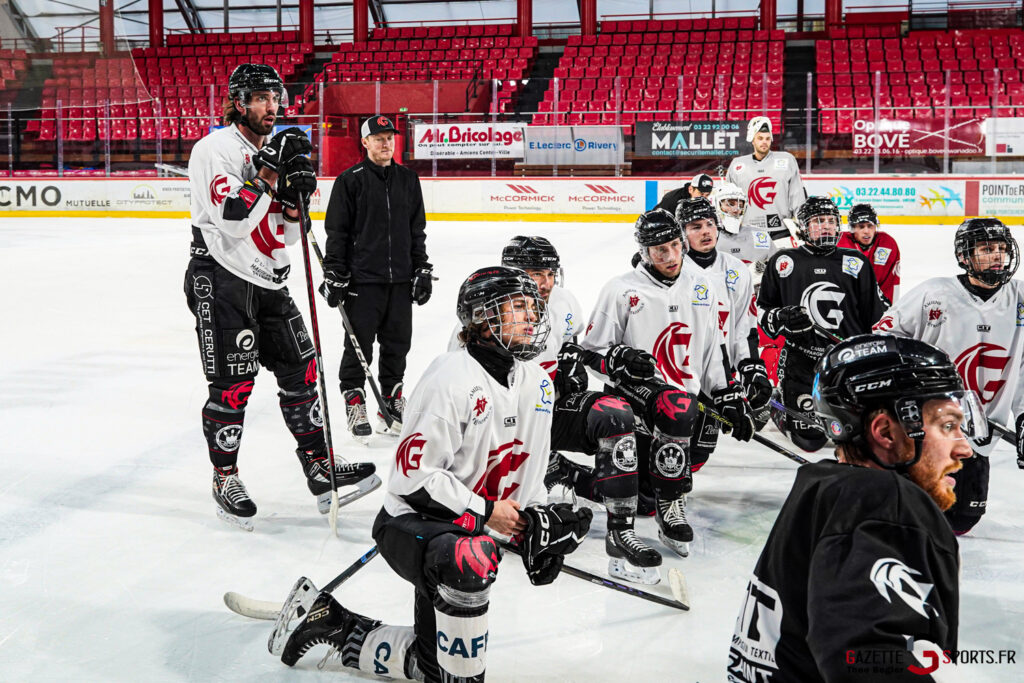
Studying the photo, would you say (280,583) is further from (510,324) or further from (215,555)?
(510,324)

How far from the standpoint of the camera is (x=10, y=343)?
611 centimetres

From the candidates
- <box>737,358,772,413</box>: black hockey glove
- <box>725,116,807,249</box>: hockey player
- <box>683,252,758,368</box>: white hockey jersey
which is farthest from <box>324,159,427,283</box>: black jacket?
<box>725,116,807,249</box>: hockey player

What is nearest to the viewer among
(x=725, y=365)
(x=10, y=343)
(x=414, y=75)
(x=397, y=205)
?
(x=725, y=365)

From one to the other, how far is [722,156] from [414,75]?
8180mm

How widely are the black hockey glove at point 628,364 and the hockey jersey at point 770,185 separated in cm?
328

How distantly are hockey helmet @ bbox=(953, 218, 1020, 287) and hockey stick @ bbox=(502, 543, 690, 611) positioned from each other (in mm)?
1360

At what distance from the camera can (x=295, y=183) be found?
3.14m

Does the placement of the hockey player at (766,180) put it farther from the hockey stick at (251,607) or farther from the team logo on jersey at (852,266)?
the hockey stick at (251,607)

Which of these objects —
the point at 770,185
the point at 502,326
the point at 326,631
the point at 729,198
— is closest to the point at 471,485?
the point at 502,326

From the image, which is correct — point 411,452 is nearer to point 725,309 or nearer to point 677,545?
point 677,545

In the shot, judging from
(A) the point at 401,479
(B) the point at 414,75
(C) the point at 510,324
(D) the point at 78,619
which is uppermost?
(B) the point at 414,75

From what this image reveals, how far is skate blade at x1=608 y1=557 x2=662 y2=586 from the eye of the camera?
2.80m

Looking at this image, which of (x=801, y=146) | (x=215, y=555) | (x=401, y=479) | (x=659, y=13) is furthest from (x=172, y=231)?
(x=659, y=13)

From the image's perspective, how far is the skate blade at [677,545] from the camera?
3.02 meters
